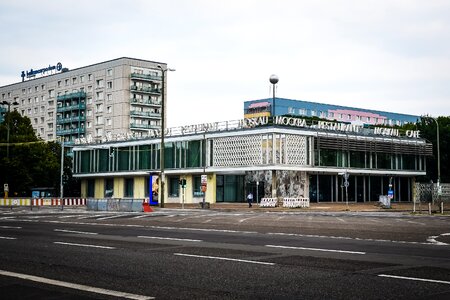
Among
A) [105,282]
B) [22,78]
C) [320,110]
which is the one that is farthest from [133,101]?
[105,282]

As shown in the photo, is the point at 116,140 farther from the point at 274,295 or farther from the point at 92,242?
the point at 274,295

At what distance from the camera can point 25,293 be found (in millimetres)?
7672

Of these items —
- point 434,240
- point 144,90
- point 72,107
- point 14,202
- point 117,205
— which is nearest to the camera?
point 434,240

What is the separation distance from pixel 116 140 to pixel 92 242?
58.4 meters

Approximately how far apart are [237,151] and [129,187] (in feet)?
61.8

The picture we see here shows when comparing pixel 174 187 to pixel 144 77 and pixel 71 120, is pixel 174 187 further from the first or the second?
pixel 71 120

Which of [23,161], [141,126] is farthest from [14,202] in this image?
[141,126]

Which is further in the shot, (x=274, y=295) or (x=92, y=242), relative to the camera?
(x=92, y=242)

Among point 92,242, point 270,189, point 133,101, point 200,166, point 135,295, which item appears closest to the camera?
point 135,295

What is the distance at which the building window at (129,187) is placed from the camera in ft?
231

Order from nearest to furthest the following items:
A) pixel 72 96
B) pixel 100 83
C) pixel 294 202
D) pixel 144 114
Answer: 1. pixel 294 202
2. pixel 144 114
3. pixel 100 83
4. pixel 72 96

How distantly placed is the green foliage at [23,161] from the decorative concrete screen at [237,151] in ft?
77.2

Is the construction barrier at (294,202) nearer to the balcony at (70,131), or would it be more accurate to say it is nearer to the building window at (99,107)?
the building window at (99,107)

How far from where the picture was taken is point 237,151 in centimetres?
5791
